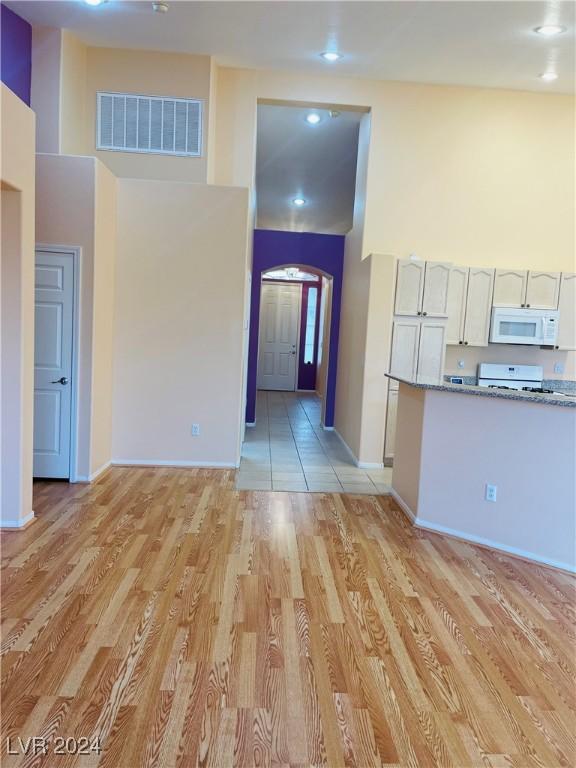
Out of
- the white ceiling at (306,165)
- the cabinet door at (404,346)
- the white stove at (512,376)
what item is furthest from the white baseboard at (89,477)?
the white ceiling at (306,165)

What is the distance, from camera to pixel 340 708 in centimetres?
189

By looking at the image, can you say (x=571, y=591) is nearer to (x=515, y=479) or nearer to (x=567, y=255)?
(x=515, y=479)

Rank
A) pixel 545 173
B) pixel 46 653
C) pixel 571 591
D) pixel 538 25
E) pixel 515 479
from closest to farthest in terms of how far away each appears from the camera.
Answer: pixel 46 653 < pixel 571 591 < pixel 515 479 < pixel 538 25 < pixel 545 173

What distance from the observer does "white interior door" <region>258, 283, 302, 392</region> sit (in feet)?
38.1

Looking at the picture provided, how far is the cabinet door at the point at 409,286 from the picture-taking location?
5.23 m

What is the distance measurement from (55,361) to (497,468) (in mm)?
3620

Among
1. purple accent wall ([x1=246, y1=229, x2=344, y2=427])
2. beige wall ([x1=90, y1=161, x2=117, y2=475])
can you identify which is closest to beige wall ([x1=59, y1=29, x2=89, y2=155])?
beige wall ([x1=90, y1=161, x2=117, y2=475])

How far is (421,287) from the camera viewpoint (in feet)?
17.3

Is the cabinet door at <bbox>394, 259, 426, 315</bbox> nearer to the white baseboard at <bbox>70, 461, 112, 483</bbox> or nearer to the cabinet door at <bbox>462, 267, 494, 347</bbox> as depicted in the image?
the cabinet door at <bbox>462, 267, 494, 347</bbox>

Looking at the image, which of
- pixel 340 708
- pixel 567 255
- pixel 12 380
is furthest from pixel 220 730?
pixel 567 255

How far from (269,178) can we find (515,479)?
6654mm

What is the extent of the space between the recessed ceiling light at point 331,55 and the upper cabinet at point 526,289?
8.90ft

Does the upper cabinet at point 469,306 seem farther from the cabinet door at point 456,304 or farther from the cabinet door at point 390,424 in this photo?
the cabinet door at point 390,424

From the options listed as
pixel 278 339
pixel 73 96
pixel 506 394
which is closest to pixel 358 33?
pixel 73 96
